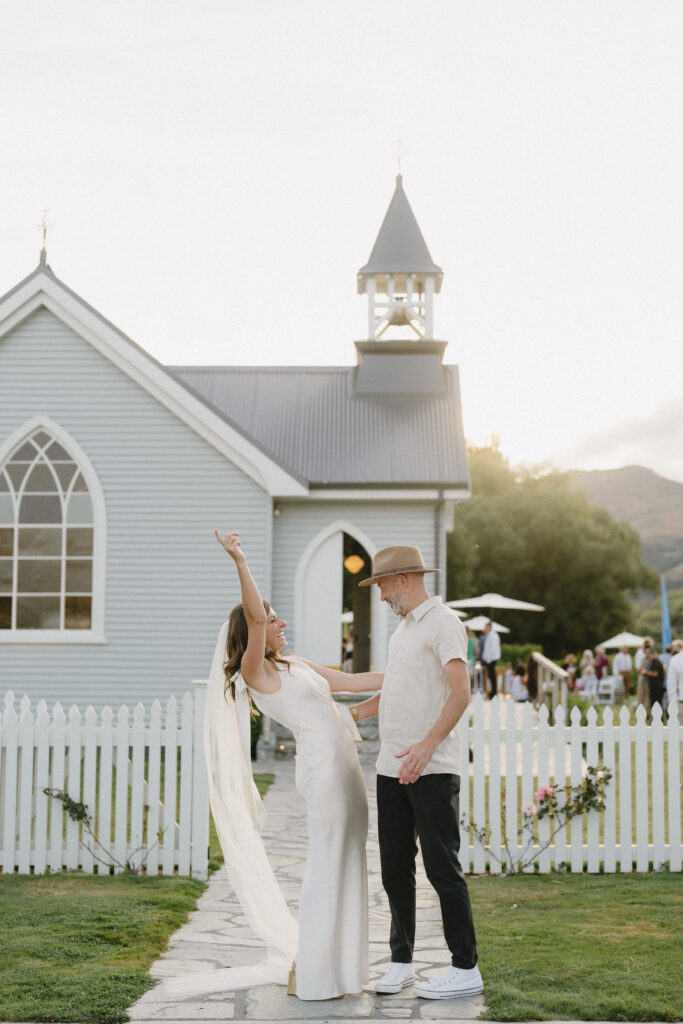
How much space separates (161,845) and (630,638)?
108 feet

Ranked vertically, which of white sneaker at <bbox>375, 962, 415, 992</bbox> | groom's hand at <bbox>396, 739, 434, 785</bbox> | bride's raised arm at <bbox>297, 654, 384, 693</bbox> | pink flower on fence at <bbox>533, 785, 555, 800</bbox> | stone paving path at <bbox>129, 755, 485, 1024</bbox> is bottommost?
stone paving path at <bbox>129, 755, 485, 1024</bbox>

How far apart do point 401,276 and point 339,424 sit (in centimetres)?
444

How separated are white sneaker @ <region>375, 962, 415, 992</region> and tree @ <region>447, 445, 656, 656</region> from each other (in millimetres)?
46176

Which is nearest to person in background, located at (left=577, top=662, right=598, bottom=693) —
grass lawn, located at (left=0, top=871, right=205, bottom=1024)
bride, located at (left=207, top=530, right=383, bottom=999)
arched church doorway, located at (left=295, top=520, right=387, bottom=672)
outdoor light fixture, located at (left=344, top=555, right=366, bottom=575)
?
outdoor light fixture, located at (left=344, top=555, right=366, bottom=575)

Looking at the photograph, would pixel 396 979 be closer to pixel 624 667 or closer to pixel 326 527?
pixel 326 527

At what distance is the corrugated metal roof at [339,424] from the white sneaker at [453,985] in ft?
38.0

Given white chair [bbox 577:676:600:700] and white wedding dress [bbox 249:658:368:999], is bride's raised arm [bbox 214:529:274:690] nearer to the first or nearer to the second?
white wedding dress [bbox 249:658:368:999]

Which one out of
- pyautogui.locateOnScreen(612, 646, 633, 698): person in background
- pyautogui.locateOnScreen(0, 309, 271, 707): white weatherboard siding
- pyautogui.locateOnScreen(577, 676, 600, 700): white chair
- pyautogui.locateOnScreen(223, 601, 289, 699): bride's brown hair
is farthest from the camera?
pyautogui.locateOnScreen(577, 676, 600, 700): white chair

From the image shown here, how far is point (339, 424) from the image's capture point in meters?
19.3

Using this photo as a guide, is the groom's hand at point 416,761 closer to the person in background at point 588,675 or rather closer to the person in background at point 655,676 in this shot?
the person in background at point 655,676

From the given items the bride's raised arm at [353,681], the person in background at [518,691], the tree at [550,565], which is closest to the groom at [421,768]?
the bride's raised arm at [353,681]

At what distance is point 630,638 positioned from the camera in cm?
3866

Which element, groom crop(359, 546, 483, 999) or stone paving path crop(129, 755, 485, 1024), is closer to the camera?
stone paving path crop(129, 755, 485, 1024)

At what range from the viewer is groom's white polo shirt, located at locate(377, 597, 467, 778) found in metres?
5.05
